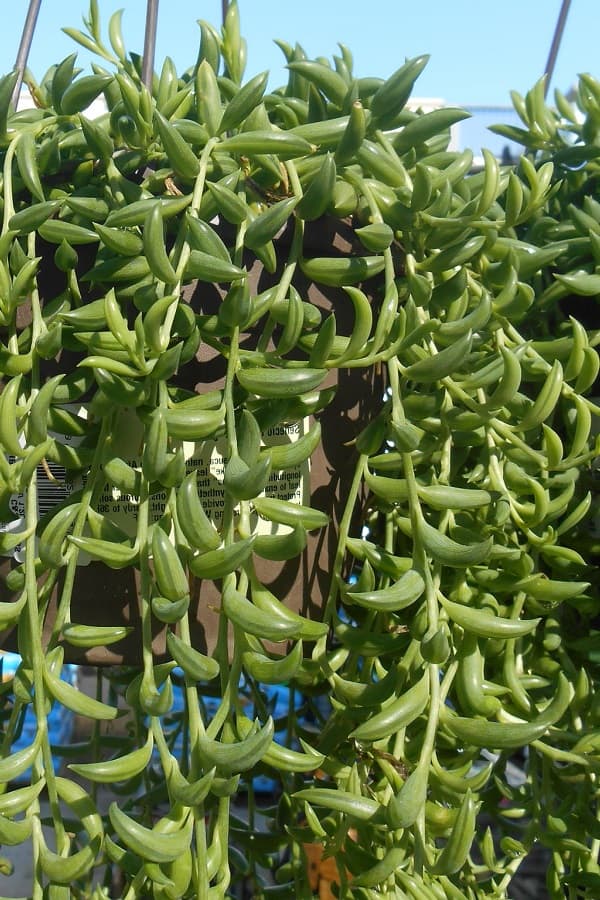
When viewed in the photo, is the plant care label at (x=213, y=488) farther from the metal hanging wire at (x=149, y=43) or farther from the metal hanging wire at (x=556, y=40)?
the metal hanging wire at (x=556, y=40)

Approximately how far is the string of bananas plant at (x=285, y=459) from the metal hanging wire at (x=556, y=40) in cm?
18

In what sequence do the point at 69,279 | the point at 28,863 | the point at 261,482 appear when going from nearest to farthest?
1. the point at 261,482
2. the point at 69,279
3. the point at 28,863

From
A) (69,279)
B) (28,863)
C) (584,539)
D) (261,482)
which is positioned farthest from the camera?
(28,863)

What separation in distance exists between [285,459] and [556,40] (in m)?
0.48

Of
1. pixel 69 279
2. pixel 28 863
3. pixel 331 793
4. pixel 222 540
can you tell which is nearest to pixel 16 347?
pixel 69 279

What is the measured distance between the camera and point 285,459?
383 mm

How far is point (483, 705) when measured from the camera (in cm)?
42

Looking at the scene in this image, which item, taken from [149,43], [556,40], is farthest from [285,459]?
[556,40]

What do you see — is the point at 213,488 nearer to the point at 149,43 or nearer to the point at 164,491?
the point at 164,491

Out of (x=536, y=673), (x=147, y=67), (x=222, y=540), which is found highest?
(x=147, y=67)

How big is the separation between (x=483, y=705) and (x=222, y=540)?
6.1 inches

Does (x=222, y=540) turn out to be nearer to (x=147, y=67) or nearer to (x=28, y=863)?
(x=147, y=67)

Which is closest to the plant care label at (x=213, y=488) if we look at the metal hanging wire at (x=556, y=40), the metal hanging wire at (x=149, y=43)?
the metal hanging wire at (x=149, y=43)

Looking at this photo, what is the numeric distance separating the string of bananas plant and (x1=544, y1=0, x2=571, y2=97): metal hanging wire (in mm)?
184
